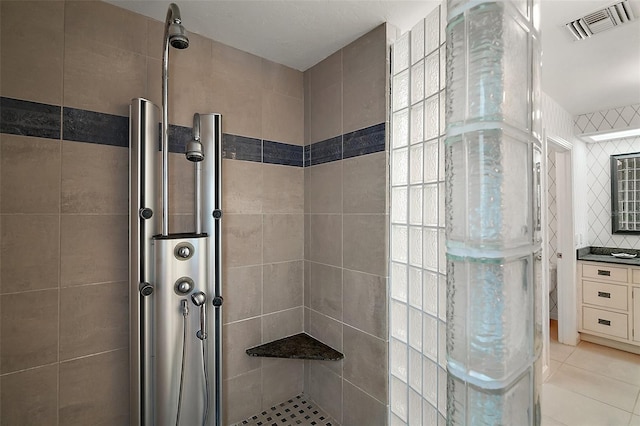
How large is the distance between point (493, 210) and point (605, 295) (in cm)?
352

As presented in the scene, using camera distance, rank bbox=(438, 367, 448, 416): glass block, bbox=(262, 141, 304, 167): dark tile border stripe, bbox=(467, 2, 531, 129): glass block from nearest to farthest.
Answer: bbox=(467, 2, 531, 129): glass block → bbox=(438, 367, 448, 416): glass block → bbox=(262, 141, 304, 167): dark tile border stripe

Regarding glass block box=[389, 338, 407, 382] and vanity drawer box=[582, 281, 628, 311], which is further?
vanity drawer box=[582, 281, 628, 311]

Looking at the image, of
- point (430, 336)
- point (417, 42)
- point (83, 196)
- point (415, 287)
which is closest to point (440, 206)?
point (415, 287)

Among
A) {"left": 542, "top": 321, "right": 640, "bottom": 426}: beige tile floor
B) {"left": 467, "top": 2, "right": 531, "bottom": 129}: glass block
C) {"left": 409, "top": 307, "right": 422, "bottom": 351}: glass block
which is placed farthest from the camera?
{"left": 542, "top": 321, "right": 640, "bottom": 426}: beige tile floor

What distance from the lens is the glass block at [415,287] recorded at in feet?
4.11

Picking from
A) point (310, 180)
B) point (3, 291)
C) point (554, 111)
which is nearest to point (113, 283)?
point (3, 291)

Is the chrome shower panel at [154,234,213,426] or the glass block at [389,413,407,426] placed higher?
the chrome shower panel at [154,234,213,426]

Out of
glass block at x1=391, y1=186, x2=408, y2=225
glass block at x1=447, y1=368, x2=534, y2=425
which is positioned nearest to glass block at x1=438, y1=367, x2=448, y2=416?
glass block at x1=447, y1=368, x2=534, y2=425

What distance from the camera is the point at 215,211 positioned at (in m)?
1.48

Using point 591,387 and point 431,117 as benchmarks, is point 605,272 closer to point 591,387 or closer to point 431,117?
point 591,387

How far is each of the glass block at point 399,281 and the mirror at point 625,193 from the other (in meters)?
3.28

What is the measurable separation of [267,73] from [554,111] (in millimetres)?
2608

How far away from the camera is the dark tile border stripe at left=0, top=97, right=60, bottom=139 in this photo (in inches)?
44.7

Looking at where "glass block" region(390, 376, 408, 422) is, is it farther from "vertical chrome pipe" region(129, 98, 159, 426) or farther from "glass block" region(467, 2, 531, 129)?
"glass block" region(467, 2, 531, 129)
